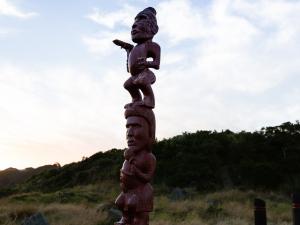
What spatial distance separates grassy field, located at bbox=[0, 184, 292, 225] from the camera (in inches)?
493

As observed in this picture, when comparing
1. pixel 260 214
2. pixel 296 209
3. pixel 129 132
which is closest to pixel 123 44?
pixel 129 132

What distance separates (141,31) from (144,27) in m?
0.07

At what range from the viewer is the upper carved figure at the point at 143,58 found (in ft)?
19.7

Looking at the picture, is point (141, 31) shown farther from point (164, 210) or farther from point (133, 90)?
point (164, 210)

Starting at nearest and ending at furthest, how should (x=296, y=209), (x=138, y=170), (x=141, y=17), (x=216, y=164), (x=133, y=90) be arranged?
(x=138, y=170)
(x=133, y=90)
(x=141, y=17)
(x=296, y=209)
(x=216, y=164)

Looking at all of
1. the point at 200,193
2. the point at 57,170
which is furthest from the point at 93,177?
the point at 200,193

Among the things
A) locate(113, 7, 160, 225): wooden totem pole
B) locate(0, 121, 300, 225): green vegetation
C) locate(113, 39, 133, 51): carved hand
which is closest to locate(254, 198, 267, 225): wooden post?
locate(0, 121, 300, 225): green vegetation

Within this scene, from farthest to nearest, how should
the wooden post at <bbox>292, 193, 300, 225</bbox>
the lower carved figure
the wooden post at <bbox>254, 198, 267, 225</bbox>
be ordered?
the wooden post at <bbox>254, 198, 267, 225</bbox> → the wooden post at <bbox>292, 193, 300, 225</bbox> → the lower carved figure

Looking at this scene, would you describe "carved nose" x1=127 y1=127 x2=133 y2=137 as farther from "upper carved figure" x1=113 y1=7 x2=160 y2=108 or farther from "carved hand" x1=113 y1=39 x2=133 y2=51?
"carved hand" x1=113 y1=39 x2=133 y2=51

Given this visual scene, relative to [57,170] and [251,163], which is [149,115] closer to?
[251,163]

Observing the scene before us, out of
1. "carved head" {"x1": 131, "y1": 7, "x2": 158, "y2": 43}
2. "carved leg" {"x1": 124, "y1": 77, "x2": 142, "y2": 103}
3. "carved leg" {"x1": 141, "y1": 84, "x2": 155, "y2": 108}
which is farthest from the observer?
"carved head" {"x1": 131, "y1": 7, "x2": 158, "y2": 43}

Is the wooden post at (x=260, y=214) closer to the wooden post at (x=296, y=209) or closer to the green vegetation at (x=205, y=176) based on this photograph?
the wooden post at (x=296, y=209)

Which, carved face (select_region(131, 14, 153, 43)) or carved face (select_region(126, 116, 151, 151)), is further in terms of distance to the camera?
carved face (select_region(131, 14, 153, 43))

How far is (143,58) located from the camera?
243 inches
